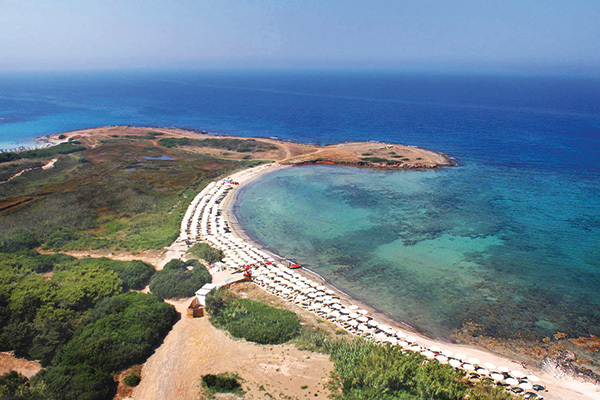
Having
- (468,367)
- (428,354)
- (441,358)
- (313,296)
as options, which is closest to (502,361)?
(468,367)

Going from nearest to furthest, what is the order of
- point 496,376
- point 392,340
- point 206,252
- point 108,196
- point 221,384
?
point 221,384 → point 496,376 → point 392,340 → point 206,252 → point 108,196

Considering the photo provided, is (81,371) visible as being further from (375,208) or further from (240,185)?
(240,185)

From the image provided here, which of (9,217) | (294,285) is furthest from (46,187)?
(294,285)

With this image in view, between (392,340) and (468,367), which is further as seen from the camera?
(392,340)

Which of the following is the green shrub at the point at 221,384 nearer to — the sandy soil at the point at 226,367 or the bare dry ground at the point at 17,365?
the sandy soil at the point at 226,367

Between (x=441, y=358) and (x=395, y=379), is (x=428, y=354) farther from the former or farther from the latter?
(x=395, y=379)

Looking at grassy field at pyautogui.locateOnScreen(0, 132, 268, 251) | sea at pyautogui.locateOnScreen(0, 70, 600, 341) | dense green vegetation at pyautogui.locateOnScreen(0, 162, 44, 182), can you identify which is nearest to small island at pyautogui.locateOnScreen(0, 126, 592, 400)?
grassy field at pyautogui.locateOnScreen(0, 132, 268, 251)

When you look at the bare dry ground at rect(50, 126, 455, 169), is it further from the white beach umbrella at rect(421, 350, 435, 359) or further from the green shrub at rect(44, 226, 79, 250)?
the white beach umbrella at rect(421, 350, 435, 359)
